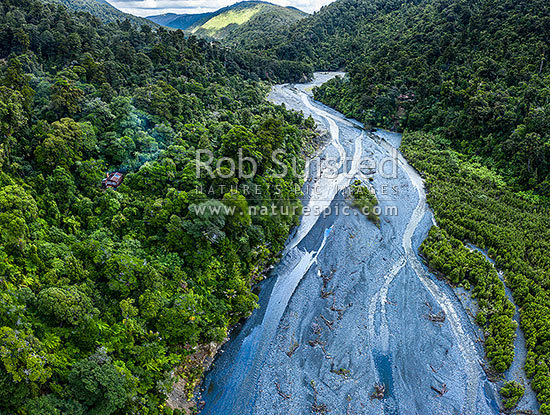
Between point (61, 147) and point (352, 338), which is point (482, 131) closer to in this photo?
point (352, 338)

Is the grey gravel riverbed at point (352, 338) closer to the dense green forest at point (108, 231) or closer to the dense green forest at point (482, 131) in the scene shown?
the dense green forest at point (482, 131)

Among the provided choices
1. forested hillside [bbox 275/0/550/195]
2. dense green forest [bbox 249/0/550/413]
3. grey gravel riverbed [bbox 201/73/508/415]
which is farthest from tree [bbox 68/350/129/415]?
forested hillside [bbox 275/0/550/195]

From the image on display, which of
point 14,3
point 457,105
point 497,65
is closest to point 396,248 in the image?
point 457,105

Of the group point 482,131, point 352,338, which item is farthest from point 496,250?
point 482,131

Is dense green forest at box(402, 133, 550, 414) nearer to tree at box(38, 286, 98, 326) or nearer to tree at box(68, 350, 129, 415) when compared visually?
tree at box(68, 350, 129, 415)

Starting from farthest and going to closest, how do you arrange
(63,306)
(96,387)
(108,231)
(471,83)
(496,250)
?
(471,83) < (496,250) < (108,231) < (63,306) < (96,387)

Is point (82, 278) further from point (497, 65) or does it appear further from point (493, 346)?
point (497, 65)

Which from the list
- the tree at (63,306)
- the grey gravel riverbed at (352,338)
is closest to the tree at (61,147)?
the tree at (63,306)
